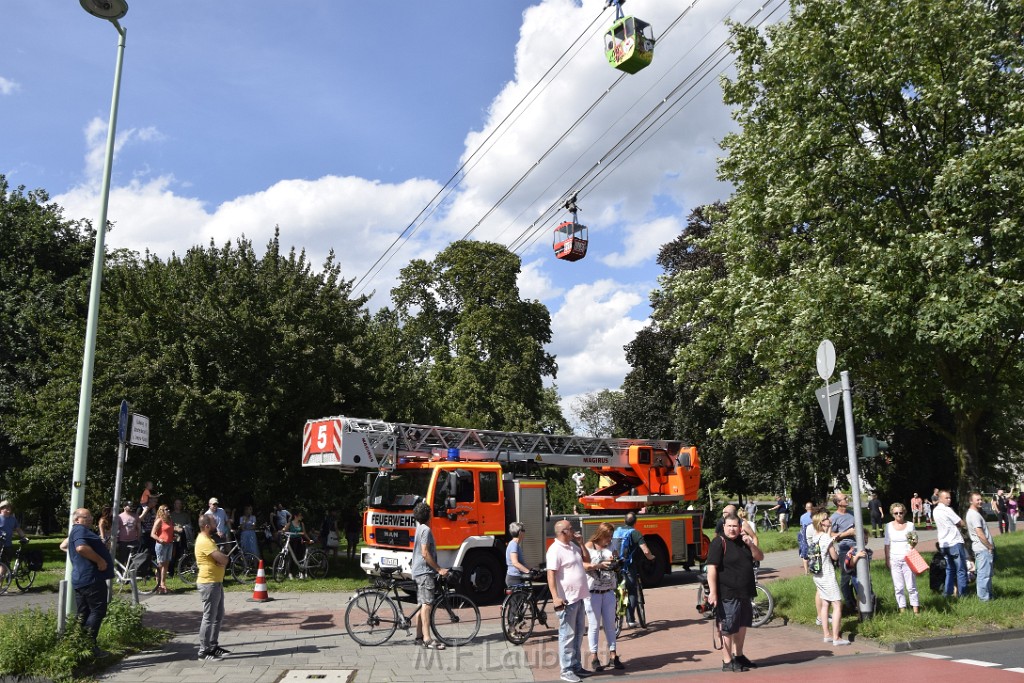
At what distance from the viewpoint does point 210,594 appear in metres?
9.14

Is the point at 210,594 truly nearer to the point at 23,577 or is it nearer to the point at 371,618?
the point at 371,618

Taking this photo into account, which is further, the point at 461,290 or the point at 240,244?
the point at 461,290

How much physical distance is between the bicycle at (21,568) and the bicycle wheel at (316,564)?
17.0 ft

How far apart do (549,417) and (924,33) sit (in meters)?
32.5

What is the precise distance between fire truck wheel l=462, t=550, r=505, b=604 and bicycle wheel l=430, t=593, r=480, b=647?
3429 millimetres

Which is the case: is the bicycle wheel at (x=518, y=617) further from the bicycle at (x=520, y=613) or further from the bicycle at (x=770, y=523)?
the bicycle at (x=770, y=523)

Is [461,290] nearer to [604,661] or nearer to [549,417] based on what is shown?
[549,417]

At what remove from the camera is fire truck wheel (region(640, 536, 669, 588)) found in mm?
16578

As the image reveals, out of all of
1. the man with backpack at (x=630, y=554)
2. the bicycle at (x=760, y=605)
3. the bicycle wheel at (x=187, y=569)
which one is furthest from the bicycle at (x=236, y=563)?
the bicycle at (x=760, y=605)

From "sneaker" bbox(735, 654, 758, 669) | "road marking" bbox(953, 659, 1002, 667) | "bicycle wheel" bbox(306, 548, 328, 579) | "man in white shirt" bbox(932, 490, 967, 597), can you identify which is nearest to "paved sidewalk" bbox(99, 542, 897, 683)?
"sneaker" bbox(735, 654, 758, 669)

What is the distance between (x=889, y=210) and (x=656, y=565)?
27.7 ft

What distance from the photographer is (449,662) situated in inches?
354

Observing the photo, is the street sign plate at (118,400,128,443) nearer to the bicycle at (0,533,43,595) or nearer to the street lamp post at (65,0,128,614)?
the street lamp post at (65,0,128,614)

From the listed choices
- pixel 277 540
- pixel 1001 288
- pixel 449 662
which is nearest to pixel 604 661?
pixel 449 662
